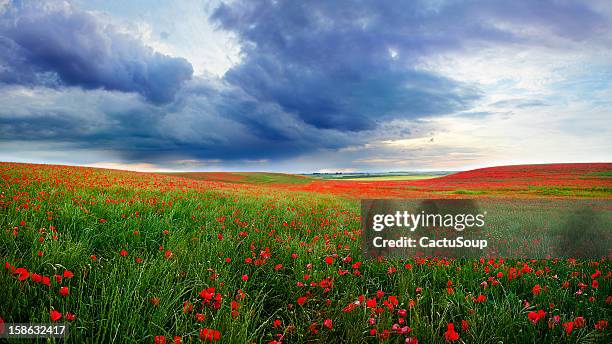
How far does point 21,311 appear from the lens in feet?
7.84

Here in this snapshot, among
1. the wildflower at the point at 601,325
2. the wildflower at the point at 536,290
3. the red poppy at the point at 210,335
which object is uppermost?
the red poppy at the point at 210,335

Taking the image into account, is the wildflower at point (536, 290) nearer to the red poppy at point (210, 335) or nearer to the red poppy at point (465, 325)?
the red poppy at point (465, 325)

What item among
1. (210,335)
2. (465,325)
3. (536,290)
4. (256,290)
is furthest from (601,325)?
(210,335)

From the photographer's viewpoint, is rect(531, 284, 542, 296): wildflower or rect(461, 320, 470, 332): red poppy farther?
rect(531, 284, 542, 296): wildflower

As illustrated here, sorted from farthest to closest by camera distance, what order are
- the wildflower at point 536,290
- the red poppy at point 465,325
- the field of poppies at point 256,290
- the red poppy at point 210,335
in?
the wildflower at point 536,290 → the red poppy at point 465,325 → the field of poppies at point 256,290 → the red poppy at point 210,335

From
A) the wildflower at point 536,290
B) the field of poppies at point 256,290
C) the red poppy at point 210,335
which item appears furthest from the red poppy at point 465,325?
the red poppy at point 210,335

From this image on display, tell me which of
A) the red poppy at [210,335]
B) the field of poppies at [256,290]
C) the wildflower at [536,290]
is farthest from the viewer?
the wildflower at [536,290]

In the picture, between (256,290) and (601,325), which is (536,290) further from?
(256,290)

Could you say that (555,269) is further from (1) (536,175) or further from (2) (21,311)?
(1) (536,175)

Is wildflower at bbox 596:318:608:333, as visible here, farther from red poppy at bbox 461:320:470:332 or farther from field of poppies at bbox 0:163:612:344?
red poppy at bbox 461:320:470:332

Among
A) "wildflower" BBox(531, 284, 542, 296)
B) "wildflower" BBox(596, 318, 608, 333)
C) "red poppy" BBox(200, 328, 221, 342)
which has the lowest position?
"wildflower" BBox(596, 318, 608, 333)

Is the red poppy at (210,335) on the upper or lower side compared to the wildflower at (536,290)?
upper

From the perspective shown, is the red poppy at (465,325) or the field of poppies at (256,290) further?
the red poppy at (465,325)

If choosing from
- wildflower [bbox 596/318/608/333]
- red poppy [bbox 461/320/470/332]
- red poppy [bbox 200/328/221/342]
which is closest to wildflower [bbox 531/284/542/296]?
wildflower [bbox 596/318/608/333]
